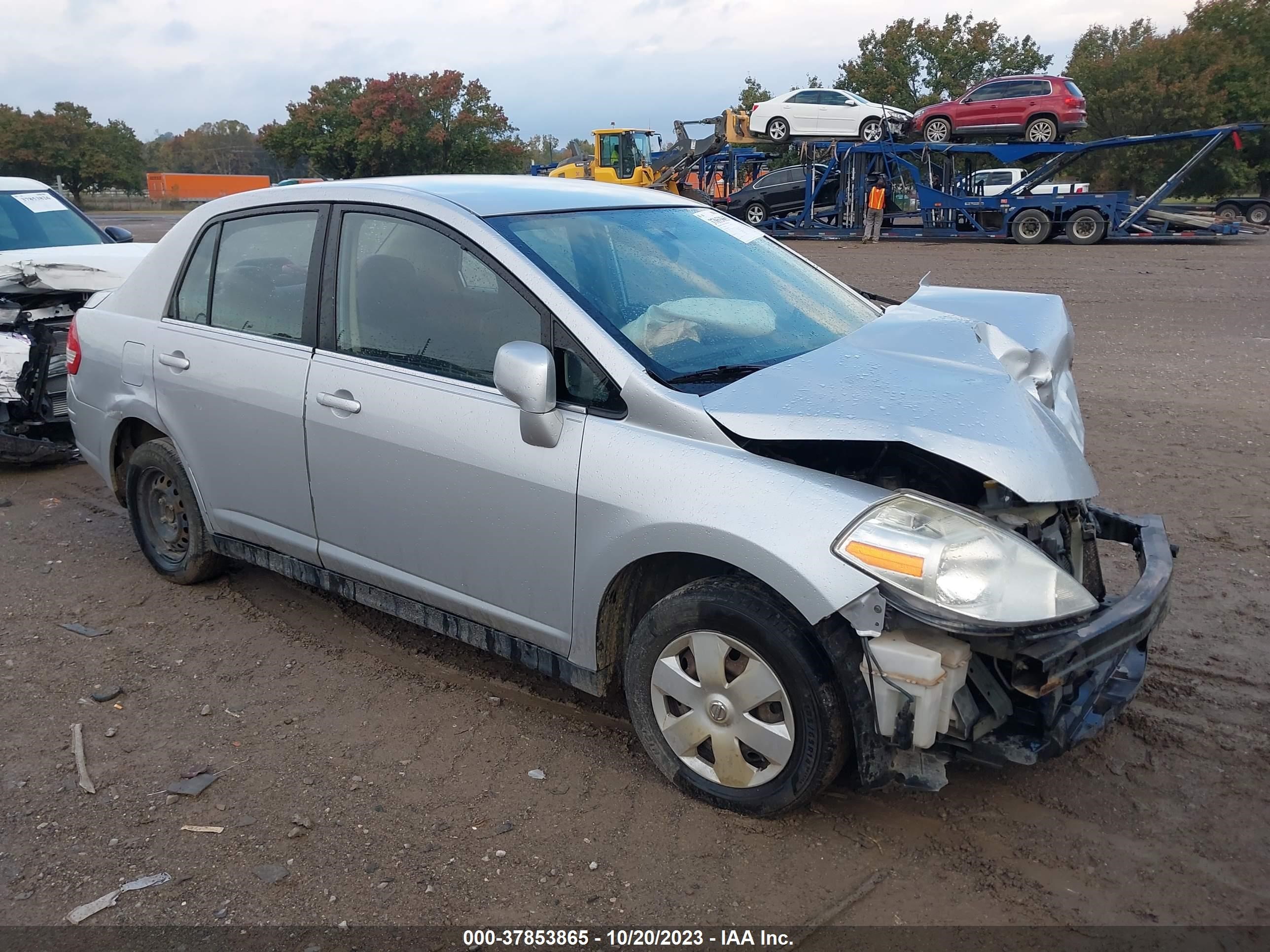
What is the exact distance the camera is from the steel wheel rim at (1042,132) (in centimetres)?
2280

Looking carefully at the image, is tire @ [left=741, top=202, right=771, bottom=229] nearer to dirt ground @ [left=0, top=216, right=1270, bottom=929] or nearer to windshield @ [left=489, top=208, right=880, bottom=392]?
dirt ground @ [left=0, top=216, right=1270, bottom=929]

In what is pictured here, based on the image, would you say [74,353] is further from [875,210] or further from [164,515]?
[875,210]

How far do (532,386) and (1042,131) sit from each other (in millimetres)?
23028

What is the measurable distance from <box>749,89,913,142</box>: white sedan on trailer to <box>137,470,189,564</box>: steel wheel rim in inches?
896

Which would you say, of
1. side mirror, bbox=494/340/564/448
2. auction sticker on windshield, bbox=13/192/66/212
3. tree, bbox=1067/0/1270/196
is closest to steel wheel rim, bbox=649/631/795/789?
side mirror, bbox=494/340/564/448

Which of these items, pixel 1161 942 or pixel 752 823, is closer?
pixel 1161 942

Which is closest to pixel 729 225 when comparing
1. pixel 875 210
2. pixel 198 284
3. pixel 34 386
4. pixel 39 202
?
pixel 198 284

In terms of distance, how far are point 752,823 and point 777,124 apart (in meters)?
25.1

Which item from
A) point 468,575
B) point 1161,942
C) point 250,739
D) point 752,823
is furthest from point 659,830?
point 250,739

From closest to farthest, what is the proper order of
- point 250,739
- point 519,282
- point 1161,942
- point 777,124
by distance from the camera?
1. point 1161,942
2. point 519,282
3. point 250,739
4. point 777,124

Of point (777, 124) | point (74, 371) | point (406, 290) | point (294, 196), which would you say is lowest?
point (74, 371)

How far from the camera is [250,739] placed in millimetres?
3717

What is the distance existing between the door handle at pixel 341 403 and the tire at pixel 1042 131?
22569mm

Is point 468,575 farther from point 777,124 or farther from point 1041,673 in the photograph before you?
point 777,124
